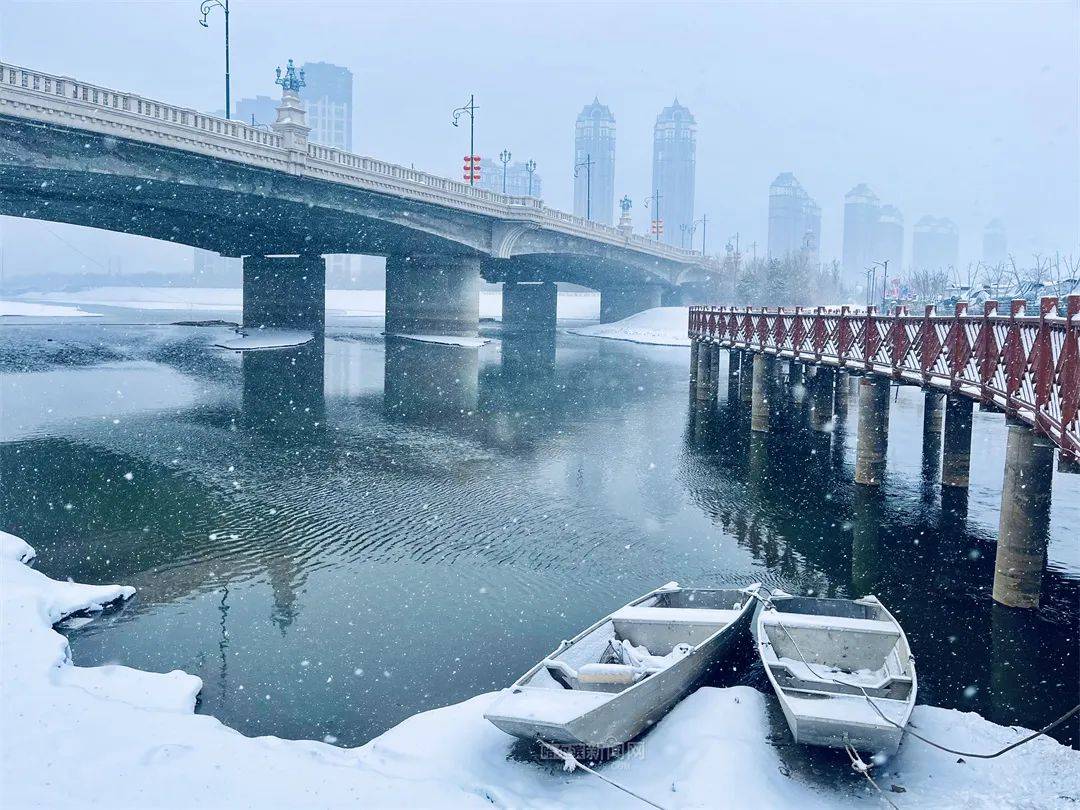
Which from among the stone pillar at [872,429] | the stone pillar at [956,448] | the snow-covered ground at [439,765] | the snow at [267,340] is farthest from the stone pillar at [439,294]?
the snow-covered ground at [439,765]

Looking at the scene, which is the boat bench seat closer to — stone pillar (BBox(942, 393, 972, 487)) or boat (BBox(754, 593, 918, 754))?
boat (BBox(754, 593, 918, 754))

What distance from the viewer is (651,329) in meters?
90.6

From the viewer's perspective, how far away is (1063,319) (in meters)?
12.5

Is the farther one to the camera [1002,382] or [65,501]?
[65,501]

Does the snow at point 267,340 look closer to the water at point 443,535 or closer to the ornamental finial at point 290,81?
the ornamental finial at point 290,81

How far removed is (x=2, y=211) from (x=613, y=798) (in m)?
55.9

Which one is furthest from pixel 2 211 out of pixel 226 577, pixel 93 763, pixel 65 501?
pixel 93 763

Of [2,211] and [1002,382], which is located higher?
[2,211]

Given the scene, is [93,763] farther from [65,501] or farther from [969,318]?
[969,318]

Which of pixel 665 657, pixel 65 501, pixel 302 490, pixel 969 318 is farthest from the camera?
pixel 302 490

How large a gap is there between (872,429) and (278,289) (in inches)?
2145

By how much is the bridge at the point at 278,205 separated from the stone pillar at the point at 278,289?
3.7 inches

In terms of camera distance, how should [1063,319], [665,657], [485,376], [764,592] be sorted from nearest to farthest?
[665,657] < [1063,319] < [764,592] < [485,376]

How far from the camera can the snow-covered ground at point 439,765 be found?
849 cm
